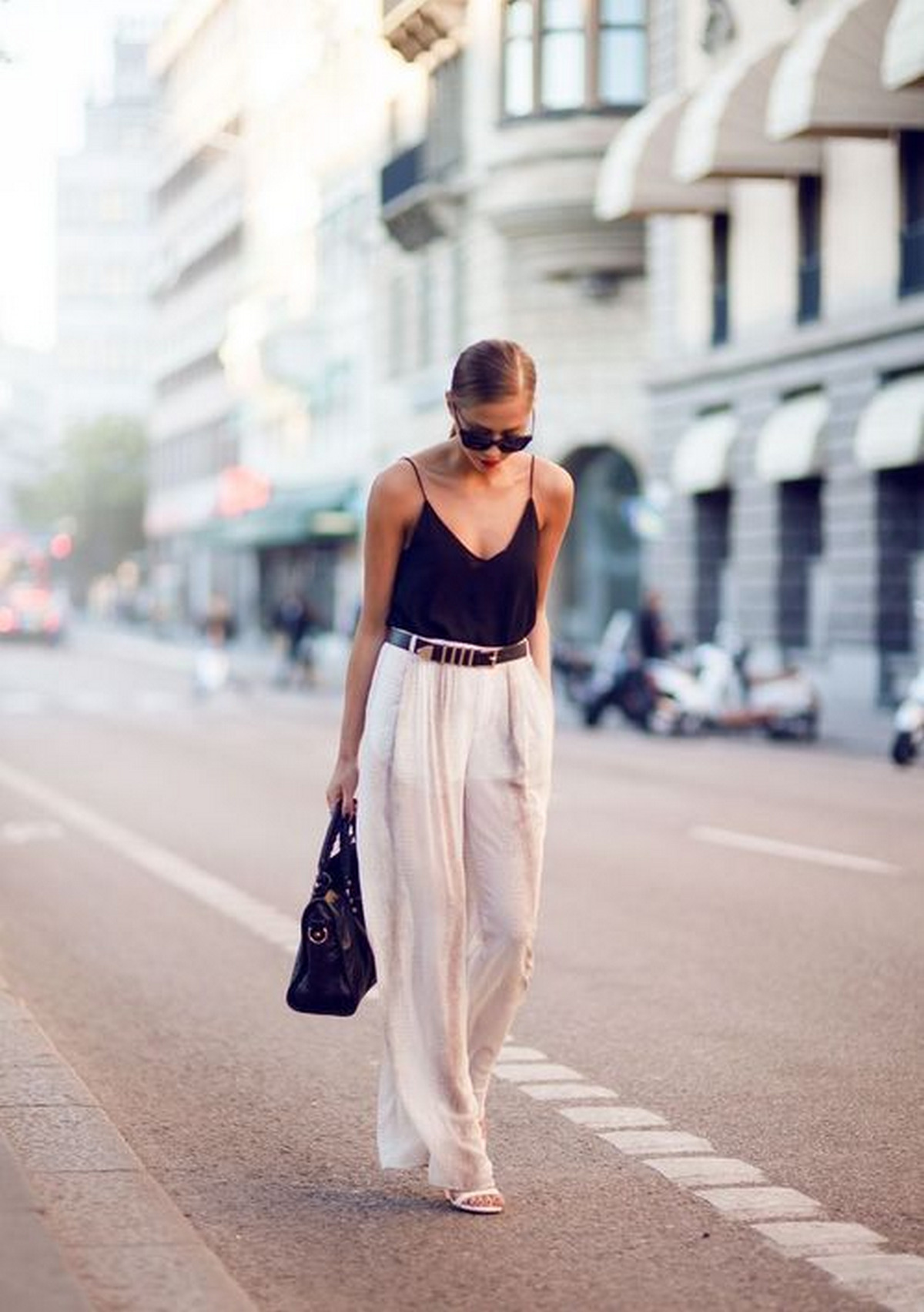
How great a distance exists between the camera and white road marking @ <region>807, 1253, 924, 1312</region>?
5301 mm

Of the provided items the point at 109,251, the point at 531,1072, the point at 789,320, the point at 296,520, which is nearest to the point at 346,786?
the point at 531,1072

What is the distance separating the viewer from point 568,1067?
8.18 m

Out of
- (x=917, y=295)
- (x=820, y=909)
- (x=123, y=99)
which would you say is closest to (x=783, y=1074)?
(x=820, y=909)

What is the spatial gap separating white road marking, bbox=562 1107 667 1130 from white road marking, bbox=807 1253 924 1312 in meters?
1.56

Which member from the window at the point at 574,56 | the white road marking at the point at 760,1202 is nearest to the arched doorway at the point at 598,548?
the window at the point at 574,56

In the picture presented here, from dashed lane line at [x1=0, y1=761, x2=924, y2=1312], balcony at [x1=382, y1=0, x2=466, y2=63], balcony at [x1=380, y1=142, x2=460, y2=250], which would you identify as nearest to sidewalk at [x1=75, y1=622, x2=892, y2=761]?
balcony at [x1=380, y1=142, x2=460, y2=250]

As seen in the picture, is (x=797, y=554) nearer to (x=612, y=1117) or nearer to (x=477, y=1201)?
(x=612, y=1117)

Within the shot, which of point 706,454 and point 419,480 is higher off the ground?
point 706,454

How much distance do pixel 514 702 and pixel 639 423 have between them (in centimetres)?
4304

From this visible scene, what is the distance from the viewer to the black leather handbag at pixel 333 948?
615 cm

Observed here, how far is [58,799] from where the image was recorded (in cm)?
2031

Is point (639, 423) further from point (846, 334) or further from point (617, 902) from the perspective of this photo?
point (617, 902)

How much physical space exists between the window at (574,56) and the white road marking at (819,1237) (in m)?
40.1

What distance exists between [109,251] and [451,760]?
187 meters
